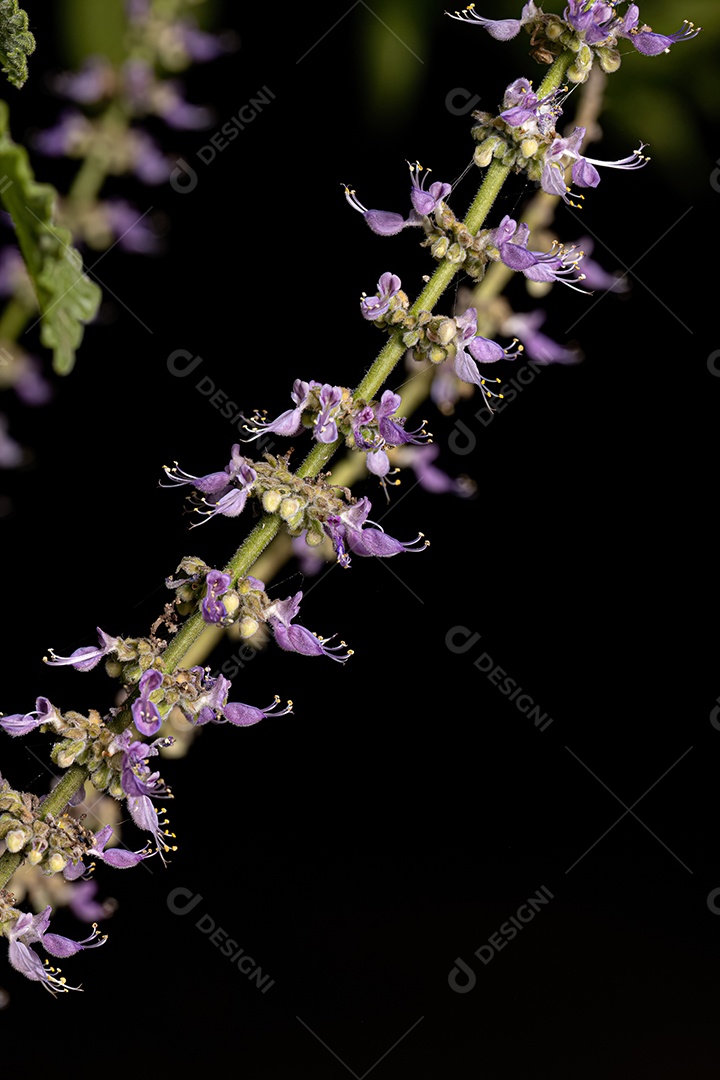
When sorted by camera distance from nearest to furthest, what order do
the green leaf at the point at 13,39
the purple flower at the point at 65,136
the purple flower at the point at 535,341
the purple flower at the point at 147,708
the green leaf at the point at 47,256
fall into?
the green leaf at the point at 47,256 → the green leaf at the point at 13,39 → the purple flower at the point at 147,708 → the purple flower at the point at 535,341 → the purple flower at the point at 65,136

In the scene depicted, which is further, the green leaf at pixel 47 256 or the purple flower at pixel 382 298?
the purple flower at pixel 382 298

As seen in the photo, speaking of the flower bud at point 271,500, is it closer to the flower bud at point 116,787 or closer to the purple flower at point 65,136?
the flower bud at point 116,787

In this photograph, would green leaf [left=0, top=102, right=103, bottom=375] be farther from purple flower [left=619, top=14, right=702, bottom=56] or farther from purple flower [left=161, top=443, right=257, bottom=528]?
purple flower [left=619, top=14, right=702, bottom=56]

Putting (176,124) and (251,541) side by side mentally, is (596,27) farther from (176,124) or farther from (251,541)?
(176,124)

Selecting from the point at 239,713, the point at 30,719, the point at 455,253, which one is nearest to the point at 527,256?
the point at 455,253

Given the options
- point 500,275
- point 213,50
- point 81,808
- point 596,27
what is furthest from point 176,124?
point 81,808

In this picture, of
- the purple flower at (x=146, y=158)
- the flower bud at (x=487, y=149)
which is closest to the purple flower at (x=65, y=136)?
the purple flower at (x=146, y=158)

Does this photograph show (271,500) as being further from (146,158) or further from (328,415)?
(146,158)
